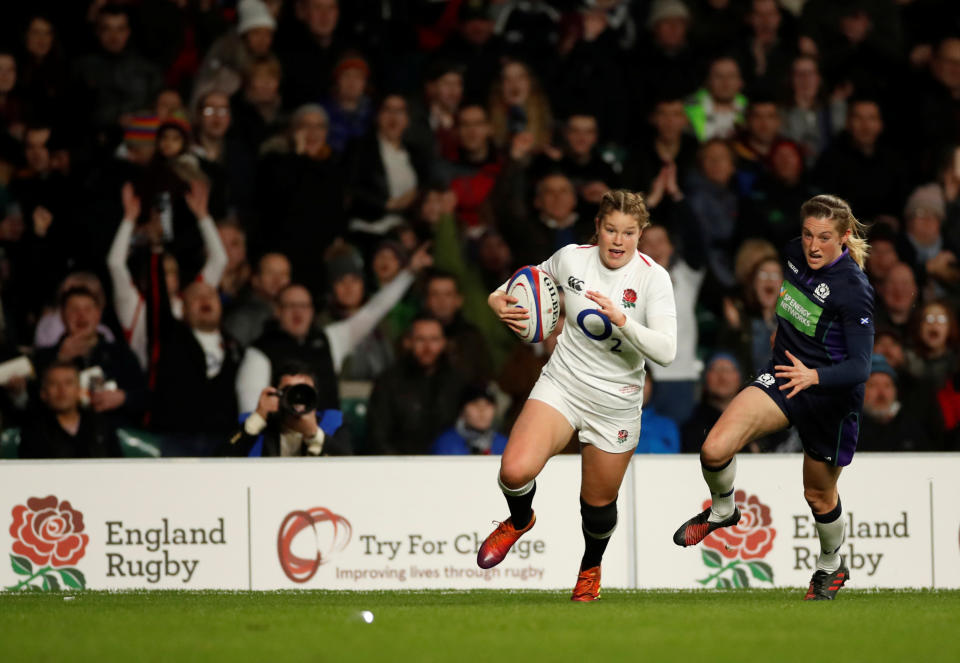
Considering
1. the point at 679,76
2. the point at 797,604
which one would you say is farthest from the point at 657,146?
the point at 797,604

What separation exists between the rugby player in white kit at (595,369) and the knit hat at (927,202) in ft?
18.6

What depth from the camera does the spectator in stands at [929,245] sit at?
12.0 meters

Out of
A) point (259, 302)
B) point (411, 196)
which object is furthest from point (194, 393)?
point (411, 196)

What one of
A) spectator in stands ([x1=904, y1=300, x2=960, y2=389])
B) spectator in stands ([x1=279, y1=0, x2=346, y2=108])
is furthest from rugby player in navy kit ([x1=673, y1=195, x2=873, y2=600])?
spectator in stands ([x1=279, y1=0, x2=346, y2=108])

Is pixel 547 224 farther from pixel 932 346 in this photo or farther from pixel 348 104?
pixel 932 346

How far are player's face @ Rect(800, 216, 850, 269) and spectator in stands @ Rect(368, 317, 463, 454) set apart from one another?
3.67 meters

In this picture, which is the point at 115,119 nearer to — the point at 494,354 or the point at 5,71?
the point at 5,71

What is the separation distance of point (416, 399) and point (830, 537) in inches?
145

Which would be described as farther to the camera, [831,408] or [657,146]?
[657,146]

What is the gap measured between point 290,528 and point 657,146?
16.4 feet

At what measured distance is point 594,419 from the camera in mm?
7438

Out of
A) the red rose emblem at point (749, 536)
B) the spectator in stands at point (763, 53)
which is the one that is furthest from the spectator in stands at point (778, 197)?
the red rose emblem at point (749, 536)

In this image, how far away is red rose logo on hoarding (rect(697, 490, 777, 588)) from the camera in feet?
30.6

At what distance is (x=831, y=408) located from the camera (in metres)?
7.40
